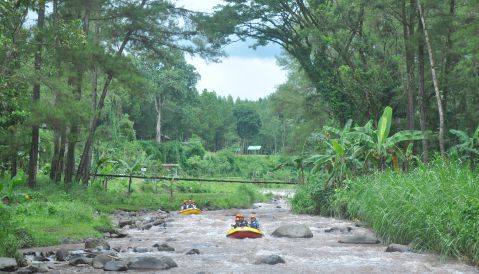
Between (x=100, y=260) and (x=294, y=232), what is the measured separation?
590 centimetres

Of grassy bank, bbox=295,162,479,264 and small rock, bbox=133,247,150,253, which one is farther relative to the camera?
small rock, bbox=133,247,150,253

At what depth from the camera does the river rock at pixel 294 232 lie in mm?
13047

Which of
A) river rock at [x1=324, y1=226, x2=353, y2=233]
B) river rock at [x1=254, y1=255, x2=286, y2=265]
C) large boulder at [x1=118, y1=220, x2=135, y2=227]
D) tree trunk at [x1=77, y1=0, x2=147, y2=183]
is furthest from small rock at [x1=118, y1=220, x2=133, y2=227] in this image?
river rock at [x1=254, y1=255, x2=286, y2=265]

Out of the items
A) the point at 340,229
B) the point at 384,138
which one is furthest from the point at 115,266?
the point at 384,138

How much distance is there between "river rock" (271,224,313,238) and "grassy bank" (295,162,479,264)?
1542 millimetres

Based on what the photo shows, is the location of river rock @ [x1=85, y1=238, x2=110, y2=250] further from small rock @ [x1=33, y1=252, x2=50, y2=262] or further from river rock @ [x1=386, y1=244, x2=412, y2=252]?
river rock @ [x1=386, y1=244, x2=412, y2=252]

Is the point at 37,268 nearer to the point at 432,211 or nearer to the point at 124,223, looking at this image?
the point at 432,211

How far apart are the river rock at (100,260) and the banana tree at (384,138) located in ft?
32.5

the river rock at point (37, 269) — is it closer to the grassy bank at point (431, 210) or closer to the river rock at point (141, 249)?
the river rock at point (141, 249)

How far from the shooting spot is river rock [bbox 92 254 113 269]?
8.37 metres

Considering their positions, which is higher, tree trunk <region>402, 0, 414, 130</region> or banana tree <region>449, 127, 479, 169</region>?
tree trunk <region>402, 0, 414, 130</region>

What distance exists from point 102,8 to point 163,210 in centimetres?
841

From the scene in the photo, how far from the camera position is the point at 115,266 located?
26.9ft

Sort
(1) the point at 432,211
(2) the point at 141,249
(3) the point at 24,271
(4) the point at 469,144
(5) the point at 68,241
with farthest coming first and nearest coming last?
(4) the point at 469,144
(5) the point at 68,241
(2) the point at 141,249
(1) the point at 432,211
(3) the point at 24,271
